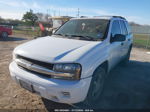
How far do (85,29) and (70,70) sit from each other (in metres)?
1.73

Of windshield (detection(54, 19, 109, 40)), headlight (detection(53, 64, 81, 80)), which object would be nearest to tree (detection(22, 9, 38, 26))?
windshield (detection(54, 19, 109, 40))

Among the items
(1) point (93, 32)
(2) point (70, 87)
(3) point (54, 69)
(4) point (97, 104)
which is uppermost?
(1) point (93, 32)

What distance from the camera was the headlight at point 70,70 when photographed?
8.05ft

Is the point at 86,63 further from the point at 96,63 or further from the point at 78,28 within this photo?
the point at 78,28

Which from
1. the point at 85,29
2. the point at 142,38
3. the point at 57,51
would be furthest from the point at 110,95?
the point at 142,38

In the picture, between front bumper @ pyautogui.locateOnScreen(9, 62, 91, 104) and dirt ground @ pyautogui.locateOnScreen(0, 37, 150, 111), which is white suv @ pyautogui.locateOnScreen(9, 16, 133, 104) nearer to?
front bumper @ pyautogui.locateOnScreen(9, 62, 91, 104)

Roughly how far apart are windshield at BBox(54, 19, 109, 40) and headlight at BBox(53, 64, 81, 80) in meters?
1.18

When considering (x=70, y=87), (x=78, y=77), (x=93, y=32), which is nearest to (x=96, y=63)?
(x=78, y=77)

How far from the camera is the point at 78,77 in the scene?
8.12 ft

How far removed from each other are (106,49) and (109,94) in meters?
1.28

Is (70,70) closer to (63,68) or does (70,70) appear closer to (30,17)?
(63,68)

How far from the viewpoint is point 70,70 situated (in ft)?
8.07

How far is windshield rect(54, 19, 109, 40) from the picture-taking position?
3555 mm

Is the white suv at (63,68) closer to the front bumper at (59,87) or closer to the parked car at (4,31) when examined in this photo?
the front bumper at (59,87)
